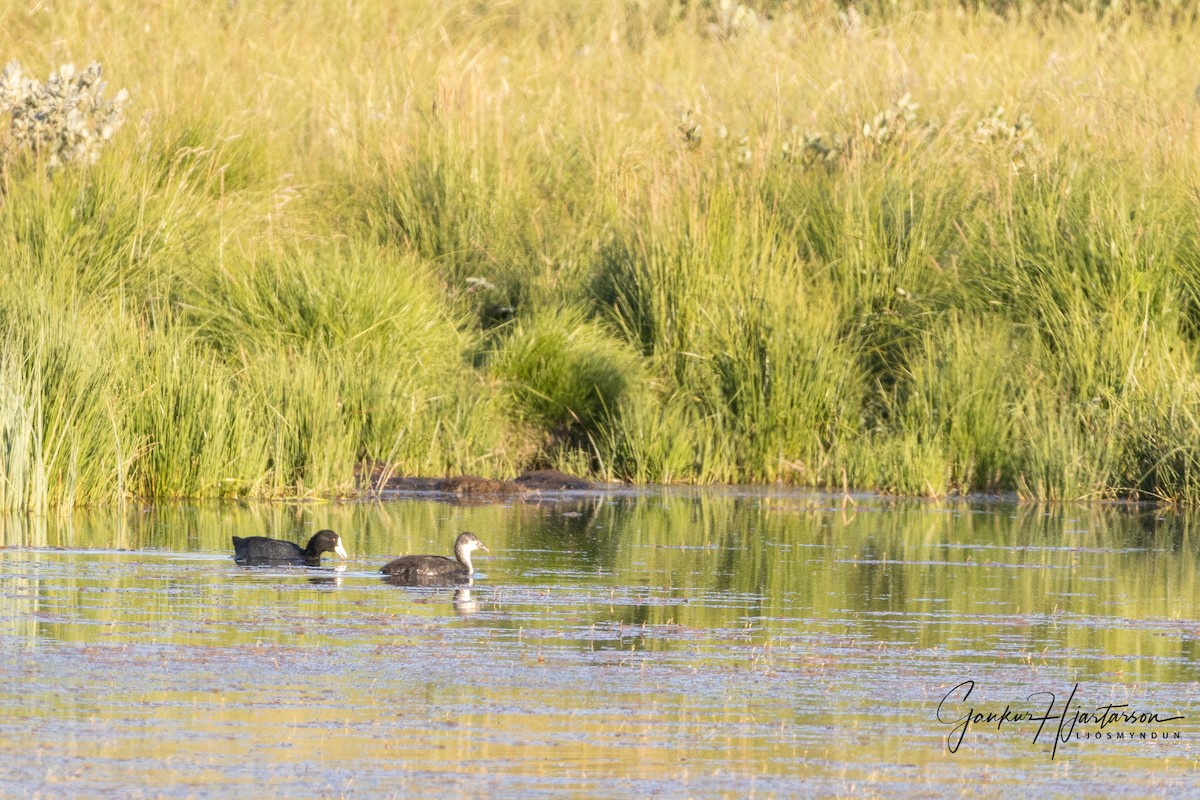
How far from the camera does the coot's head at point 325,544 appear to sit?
439 inches

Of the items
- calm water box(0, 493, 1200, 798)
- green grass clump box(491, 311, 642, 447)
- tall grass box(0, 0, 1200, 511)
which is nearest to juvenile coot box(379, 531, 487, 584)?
calm water box(0, 493, 1200, 798)

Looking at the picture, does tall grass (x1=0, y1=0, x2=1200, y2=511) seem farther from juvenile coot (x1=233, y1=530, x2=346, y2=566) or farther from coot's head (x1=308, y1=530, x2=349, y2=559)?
coot's head (x1=308, y1=530, x2=349, y2=559)

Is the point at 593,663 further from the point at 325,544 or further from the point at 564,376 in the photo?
the point at 564,376

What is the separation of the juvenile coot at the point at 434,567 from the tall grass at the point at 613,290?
2986 mm

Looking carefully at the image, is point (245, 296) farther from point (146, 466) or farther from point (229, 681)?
point (229, 681)

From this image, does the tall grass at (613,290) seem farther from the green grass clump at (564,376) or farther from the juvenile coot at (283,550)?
the juvenile coot at (283,550)

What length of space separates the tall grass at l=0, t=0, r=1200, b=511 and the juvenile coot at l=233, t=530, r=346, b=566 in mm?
2203

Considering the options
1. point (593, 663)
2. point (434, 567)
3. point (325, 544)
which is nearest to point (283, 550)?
point (325, 544)

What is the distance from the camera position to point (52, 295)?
583 inches

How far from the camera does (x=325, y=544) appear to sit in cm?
1119

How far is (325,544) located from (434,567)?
0.88 meters

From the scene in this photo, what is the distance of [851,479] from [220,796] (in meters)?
10.4

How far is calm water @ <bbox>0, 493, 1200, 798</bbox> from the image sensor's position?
6.70 meters

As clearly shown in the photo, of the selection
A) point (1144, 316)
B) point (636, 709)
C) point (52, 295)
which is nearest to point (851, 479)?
point (1144, 316)
